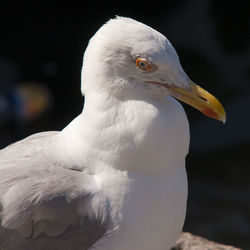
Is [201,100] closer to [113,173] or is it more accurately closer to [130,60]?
[130,60]

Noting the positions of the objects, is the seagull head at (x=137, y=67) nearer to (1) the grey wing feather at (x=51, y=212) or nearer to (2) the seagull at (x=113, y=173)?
(2) the seagull at (x=113, y=173)

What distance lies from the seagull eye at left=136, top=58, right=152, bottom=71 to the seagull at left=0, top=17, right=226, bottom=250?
0.01 metres

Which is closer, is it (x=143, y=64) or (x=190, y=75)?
(x=143, y=64)

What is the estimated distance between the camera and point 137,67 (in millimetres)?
2197

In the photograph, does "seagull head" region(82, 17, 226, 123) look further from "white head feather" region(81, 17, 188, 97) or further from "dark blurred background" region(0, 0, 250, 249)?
"dark blurred background" region(0, 0, 250, 249)

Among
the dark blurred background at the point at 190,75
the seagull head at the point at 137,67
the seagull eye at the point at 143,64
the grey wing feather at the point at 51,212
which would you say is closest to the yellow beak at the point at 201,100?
the seagull head at the point at 137,67

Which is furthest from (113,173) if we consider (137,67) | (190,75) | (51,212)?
(190,75)

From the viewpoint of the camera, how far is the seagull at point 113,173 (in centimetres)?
223

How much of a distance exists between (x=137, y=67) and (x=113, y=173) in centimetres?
44

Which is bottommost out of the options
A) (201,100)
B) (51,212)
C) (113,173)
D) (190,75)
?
(190,75)

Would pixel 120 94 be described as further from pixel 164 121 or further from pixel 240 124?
pixel 240 124

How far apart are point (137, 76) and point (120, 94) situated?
10 centimetres

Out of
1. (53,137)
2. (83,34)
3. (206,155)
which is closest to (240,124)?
(206,155)

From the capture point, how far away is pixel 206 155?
217 inches
